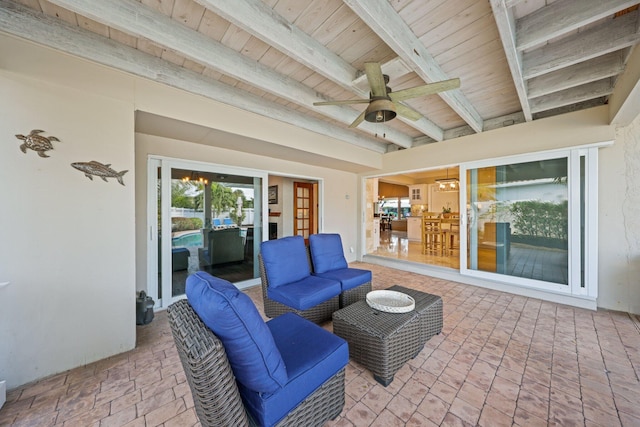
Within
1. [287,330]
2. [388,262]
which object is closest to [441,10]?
[287,330]

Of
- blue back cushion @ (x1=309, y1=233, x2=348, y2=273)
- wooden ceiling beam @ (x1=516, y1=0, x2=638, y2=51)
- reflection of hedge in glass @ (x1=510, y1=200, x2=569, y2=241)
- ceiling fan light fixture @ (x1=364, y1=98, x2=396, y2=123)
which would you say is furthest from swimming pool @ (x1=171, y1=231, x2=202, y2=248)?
reflection of hedge in glass @ (x1=510, y1=200, x2=569, y2=241)

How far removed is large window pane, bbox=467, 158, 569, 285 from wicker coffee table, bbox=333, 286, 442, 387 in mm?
2554

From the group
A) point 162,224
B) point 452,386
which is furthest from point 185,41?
point 452,386

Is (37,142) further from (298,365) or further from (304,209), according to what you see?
(304,209)

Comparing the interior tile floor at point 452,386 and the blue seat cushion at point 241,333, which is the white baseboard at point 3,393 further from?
the blue seat cushion at point 241,333

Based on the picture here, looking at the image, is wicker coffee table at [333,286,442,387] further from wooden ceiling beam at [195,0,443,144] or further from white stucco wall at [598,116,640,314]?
white stucco wall at [598,116,640,314]

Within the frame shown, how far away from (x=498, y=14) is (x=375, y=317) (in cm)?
246

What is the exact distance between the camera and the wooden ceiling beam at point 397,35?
164 cm

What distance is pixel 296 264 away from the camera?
2977 millimetres

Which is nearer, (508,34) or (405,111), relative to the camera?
(508,34)

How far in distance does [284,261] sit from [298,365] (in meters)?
1.60

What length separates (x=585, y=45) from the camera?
2.12 meters

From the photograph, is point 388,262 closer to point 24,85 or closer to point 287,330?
point 287,330

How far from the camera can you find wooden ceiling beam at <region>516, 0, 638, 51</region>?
5.53ft
